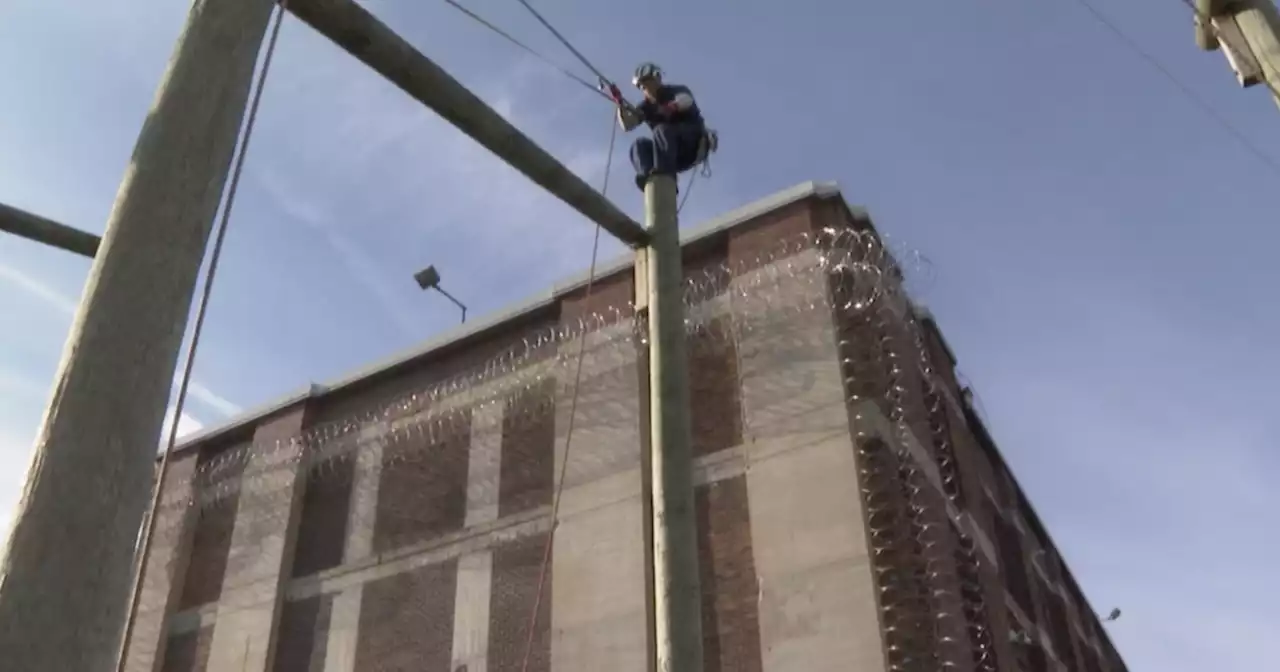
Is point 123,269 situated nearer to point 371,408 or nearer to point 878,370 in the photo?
point 878,370

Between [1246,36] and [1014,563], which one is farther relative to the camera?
[1014,563]

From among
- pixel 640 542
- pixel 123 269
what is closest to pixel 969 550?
pixel 640 542

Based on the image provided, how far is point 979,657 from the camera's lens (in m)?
11.4

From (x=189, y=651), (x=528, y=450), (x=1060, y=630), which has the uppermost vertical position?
(x=528, y=450)

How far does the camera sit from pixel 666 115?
6.66m

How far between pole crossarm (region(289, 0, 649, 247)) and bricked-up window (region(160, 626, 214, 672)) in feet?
39.7

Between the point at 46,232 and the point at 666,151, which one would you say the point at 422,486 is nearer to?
the point at 46,232

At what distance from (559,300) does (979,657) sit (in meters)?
7.06

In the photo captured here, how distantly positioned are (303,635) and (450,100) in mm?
11332

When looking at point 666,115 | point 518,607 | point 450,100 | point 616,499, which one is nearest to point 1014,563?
point 616,499

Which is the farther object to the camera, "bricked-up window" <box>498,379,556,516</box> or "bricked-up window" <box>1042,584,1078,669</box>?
"bricked-up window" <box>1042,584,1078,669</box>

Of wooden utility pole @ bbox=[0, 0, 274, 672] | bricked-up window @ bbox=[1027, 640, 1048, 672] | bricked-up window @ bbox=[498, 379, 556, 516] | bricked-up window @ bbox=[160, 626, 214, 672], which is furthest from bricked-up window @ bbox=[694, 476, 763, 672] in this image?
wooden utility pole @ bbox=[0, 0, 274, 672]

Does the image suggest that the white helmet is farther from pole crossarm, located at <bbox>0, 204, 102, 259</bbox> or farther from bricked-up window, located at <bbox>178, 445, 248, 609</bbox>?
bricked-up window, located at <bbox>178, 445, 248, 609</bbox>

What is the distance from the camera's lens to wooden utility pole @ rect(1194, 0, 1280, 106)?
6.69 meters
